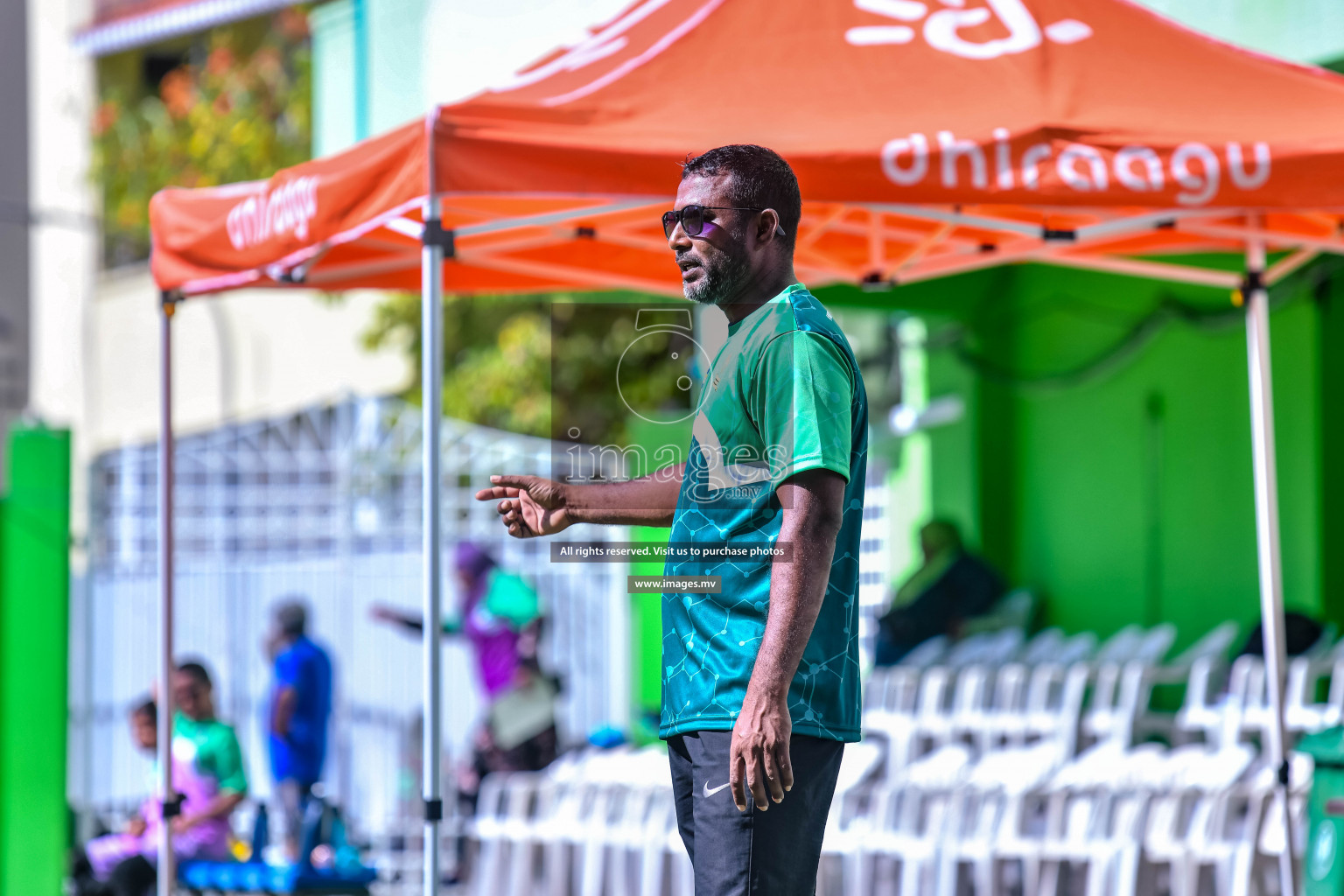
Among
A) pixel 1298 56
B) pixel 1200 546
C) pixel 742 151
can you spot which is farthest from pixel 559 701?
pixel 742 151

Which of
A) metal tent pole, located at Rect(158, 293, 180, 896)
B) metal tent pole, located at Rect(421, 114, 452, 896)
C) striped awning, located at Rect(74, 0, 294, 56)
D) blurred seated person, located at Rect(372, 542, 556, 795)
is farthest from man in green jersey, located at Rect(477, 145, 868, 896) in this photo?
striped awning, located at Rect(74, 0, 294, 56)

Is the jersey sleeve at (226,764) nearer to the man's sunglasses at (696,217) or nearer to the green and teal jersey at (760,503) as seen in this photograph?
the green and teal jersey at (760,503)

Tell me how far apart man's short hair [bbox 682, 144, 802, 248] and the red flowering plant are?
18442 mm

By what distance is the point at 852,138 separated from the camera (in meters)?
4.52

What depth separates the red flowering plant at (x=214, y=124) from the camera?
20969 millimetres

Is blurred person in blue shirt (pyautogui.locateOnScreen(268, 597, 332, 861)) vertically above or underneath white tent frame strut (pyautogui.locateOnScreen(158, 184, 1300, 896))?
underneath

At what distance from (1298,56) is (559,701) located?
6.65m

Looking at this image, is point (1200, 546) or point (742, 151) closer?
point (742, 151)

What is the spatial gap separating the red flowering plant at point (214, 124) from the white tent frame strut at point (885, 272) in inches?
624

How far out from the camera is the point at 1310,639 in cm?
813

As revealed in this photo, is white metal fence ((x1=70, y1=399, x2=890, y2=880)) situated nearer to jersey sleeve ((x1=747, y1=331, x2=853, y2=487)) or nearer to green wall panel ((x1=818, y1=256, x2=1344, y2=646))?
green wall panel ((x1=818, y1=256, x2=1344, y2=646))

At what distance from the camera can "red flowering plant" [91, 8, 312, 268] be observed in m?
21.0

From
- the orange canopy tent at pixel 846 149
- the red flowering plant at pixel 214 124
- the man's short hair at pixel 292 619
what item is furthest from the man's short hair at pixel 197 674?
the red flowering plant at pixel 214 124

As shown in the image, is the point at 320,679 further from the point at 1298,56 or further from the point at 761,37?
the point at 1298,56
